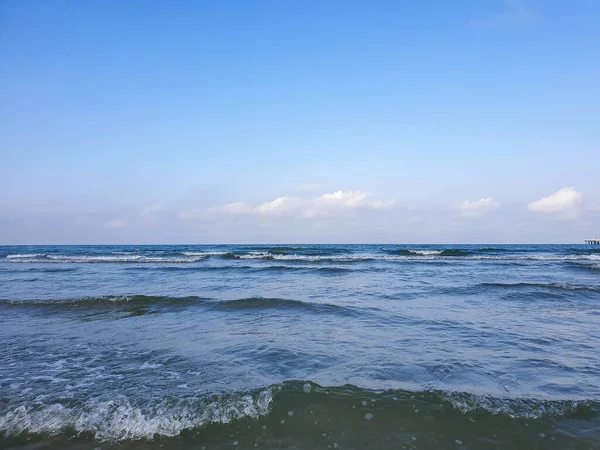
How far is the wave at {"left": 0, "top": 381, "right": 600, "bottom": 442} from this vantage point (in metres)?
4.10

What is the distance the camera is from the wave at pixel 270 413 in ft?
13.4

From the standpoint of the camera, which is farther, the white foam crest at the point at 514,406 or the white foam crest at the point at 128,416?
the white foam crest at the point at 514,406

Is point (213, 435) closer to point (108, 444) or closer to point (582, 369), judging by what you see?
point (108, 444)

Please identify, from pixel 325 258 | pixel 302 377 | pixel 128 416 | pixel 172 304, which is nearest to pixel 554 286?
pixel 302 377

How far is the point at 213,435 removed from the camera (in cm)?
399

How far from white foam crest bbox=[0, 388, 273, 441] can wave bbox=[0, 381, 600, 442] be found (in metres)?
0.01

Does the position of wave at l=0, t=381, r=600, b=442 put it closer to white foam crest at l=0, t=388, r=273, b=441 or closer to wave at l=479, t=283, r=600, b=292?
white foam crest at l=0, t=388, r=273, b=441

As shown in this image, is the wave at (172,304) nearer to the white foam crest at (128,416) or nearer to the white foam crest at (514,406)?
the white foam crest at (514,406)

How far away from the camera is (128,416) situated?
4320 millimetres

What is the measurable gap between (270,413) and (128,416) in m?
1.72

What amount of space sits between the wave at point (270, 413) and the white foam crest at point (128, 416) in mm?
10

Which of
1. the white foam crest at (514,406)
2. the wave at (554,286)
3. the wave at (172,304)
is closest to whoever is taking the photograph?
the white foam crest at (514,406)

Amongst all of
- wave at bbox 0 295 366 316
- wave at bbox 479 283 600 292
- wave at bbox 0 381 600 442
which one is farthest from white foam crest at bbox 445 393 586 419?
wave at bbox 479 283 600 292

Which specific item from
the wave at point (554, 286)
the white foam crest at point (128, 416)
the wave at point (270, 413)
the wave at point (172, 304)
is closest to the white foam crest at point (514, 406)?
the wave at point (270, 413)
